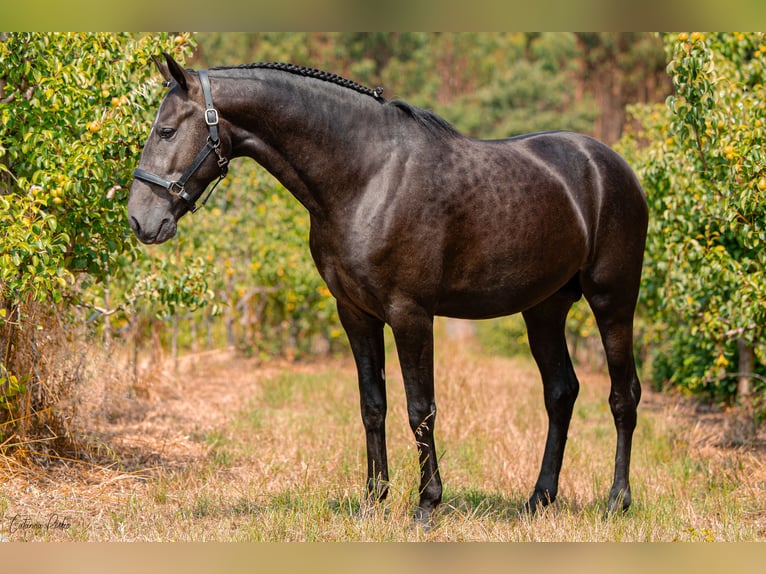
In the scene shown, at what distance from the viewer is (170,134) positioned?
13.1 ft

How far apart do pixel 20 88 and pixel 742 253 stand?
5.43m

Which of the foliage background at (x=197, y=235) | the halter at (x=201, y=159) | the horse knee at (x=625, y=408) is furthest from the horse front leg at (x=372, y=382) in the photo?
the foliage background at (x=197, y=235)

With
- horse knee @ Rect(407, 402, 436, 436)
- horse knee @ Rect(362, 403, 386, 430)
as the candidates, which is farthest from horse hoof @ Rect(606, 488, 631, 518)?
horse knee @ Rect(362, 403, 386, 430)

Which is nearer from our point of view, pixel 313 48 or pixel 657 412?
pixel 657 412

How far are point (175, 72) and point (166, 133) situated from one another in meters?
0.28

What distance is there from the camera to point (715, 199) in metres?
6.11

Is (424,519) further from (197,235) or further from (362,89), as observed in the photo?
(197,235)

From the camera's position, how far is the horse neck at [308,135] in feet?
13.5

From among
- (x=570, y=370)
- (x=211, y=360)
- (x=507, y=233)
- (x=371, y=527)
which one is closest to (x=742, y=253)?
(x=570, y=370)

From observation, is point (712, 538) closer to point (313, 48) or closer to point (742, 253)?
point (742, 253)

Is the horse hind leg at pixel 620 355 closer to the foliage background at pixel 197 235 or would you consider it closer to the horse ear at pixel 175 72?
the foliage background at pixel 197 235

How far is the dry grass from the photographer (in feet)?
14.5

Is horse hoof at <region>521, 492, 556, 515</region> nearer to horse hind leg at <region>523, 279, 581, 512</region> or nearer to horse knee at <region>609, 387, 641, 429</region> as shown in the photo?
horse hind leg at <region>523, 279, 581, 512</region>

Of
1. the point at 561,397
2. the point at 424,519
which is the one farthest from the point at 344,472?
the point at 561,397
